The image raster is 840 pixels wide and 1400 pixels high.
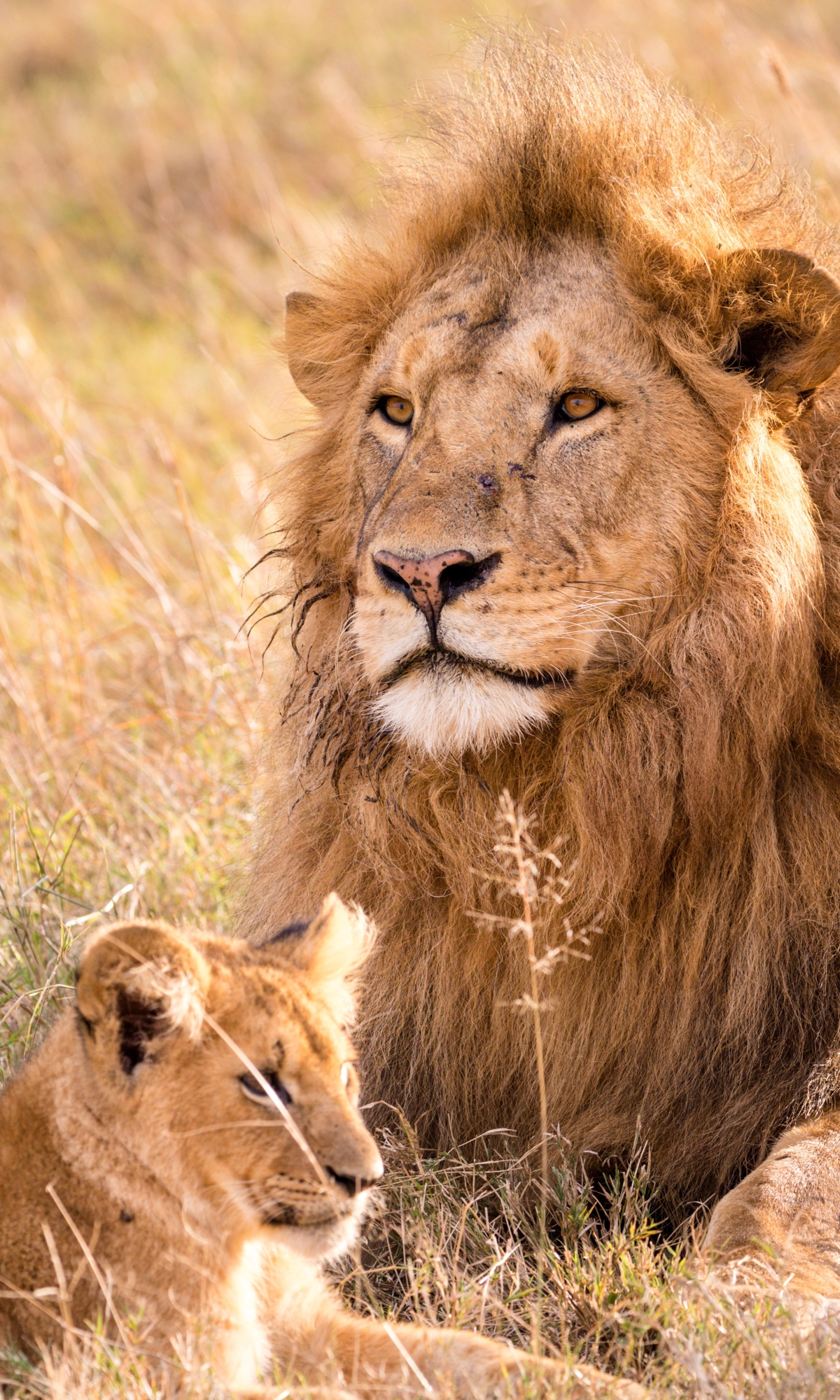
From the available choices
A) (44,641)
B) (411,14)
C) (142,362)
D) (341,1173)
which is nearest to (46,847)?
(44,641)

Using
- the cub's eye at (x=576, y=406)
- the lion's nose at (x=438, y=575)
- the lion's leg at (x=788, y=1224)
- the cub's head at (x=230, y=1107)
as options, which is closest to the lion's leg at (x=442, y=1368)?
the cub's head at (x=230, y=1107)

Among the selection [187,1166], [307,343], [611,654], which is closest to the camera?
[187,1166]

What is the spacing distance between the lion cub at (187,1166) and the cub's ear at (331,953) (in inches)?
4.7

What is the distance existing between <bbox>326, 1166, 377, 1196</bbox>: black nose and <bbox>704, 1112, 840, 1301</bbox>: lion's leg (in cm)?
64

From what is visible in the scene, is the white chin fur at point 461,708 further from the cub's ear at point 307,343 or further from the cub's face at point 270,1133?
the cub's ear at point 307,343

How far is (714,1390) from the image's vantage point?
2.14 meters

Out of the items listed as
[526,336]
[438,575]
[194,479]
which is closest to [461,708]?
[438,575]

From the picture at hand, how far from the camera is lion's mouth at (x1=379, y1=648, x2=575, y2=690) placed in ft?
8.89

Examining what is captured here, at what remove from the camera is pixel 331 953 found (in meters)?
2.42

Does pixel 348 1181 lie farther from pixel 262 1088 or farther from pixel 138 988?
pixel 138 988

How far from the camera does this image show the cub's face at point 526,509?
107 inches

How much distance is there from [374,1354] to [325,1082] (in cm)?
46

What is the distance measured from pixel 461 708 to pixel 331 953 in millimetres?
518

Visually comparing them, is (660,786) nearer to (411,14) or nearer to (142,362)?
(142,362)
